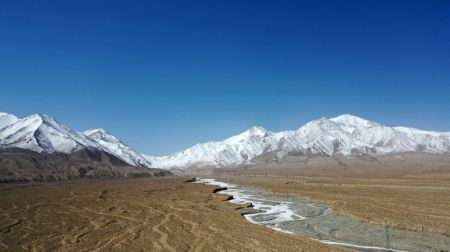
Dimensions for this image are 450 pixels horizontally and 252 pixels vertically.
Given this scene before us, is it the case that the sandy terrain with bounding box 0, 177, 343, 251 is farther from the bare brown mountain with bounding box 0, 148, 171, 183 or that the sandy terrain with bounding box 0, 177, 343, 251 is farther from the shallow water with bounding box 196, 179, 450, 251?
the bare brown mountain with bounding box 0, 148, 171, 183

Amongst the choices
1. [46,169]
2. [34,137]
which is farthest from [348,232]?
[34,137]

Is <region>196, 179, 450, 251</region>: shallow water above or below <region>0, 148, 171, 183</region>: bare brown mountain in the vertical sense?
below

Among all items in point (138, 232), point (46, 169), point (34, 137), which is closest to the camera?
point (138, 232)

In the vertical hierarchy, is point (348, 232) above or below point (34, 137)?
below

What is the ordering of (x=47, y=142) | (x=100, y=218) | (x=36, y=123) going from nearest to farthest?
1. (x=100, y=218)
2. (x=47, y=142)
3. (x=36, y=123)

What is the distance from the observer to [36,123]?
19125 centimetres

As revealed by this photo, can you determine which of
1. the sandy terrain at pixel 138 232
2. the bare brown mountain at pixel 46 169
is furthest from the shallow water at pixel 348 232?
the bare brown mountain at pixel 46 169

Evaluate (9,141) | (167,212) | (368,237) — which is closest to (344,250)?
(368,237)

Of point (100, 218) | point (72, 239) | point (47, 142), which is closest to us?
point (72, 239)

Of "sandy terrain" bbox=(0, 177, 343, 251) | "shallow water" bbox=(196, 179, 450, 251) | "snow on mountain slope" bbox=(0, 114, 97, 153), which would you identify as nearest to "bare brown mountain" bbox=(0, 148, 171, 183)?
"snow on mountain slope" bbox=(0, 114, 97, 153)

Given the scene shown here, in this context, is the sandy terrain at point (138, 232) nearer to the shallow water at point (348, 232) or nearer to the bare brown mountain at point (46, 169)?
the shallow water at point (348, 232)

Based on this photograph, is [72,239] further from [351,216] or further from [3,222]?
[351,216]

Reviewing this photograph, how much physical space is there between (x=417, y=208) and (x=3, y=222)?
34.2 m

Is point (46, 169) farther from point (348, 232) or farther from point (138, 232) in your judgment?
point (348, 232)
